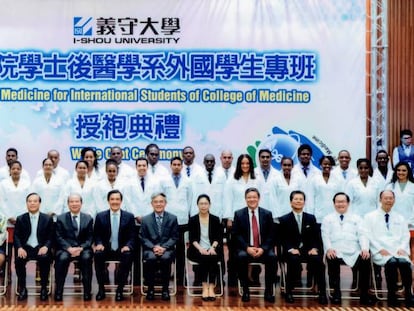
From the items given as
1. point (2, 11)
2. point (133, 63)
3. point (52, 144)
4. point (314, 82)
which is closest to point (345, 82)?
point (314, 82)

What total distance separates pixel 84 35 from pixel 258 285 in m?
3.93

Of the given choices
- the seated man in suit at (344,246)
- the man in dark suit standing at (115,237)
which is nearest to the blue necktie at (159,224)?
the man in dark suit standing at (115,237)

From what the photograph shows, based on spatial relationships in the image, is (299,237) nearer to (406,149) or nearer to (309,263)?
(309,263)

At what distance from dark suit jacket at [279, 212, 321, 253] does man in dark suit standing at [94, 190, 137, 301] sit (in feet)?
4.31

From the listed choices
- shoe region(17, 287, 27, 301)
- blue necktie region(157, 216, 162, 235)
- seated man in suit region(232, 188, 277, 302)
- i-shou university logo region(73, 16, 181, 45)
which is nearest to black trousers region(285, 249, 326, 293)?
seated man in suit region(232, 188, 277, 302)

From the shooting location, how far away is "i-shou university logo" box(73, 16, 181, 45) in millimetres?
8094

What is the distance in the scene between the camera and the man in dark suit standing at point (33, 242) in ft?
18.2

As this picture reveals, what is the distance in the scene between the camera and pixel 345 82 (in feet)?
26.7

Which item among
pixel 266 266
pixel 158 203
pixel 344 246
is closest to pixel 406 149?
pixel 344 246

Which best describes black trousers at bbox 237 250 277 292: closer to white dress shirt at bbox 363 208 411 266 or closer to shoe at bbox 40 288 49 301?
white dress shirt at bbox 363 208 411 266

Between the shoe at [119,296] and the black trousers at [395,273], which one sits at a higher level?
the black trousers at [395,273]

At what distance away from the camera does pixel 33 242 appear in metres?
5.69

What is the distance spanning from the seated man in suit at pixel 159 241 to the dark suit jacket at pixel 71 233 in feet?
1.51

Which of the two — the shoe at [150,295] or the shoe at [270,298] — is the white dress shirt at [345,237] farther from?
the shoe at [150,295]
